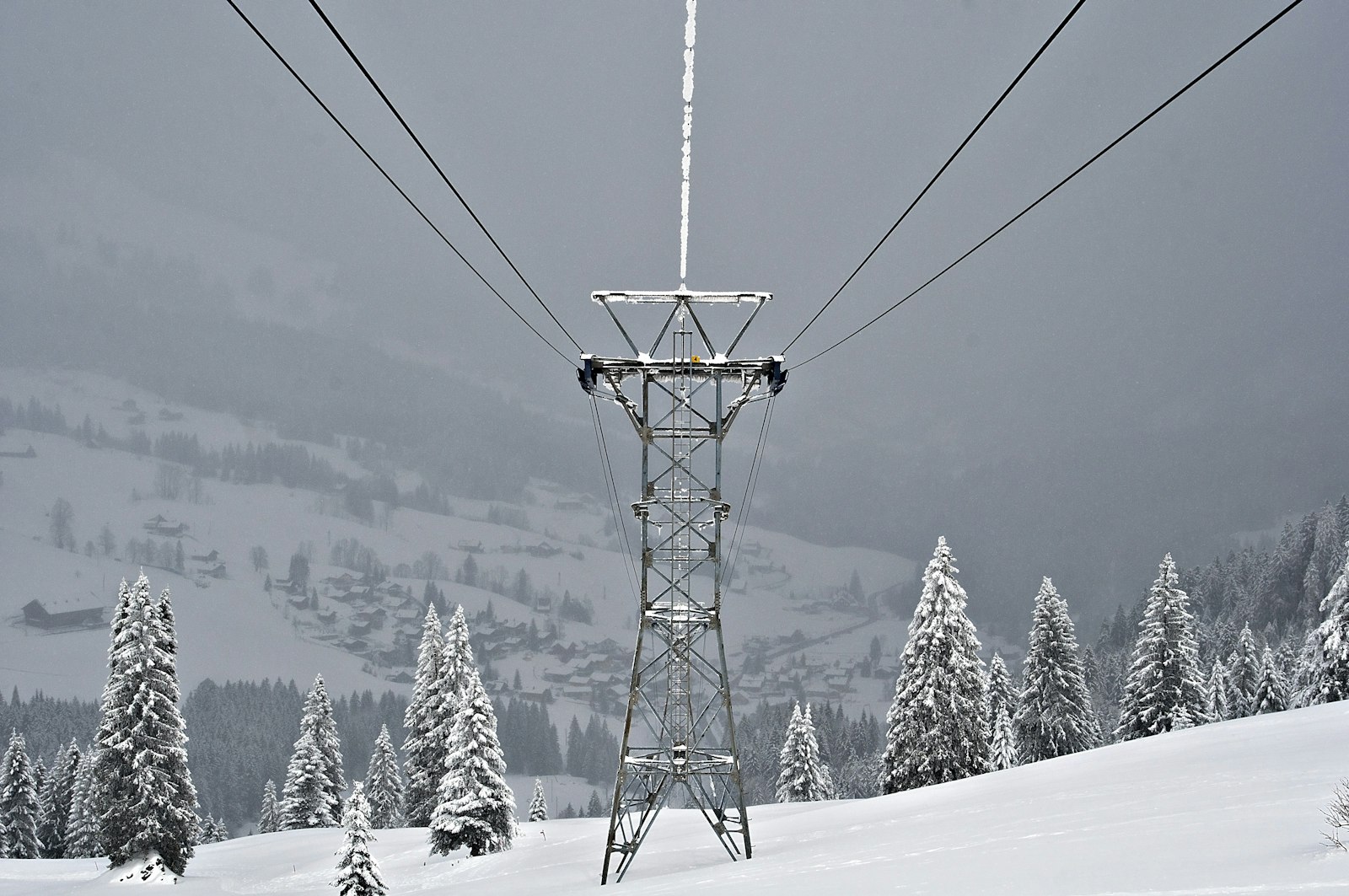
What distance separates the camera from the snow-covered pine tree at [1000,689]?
52.0 m

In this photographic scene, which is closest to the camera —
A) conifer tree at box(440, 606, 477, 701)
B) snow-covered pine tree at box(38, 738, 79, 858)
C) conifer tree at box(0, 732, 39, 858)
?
conifer tree at box(440, 606, 477, 701)

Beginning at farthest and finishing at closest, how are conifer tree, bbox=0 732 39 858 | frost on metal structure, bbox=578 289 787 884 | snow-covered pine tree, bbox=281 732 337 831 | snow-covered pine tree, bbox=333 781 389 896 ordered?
snow-covered pine tree, bbox=281 732 337 831 → conifer tree, bbox=0 732 39 858 → snow-covered pine tree, bbox=333 781 389 896 → frost on metal structure, bbox=578 289 787 884

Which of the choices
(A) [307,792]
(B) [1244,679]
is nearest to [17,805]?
(A) [307,792]

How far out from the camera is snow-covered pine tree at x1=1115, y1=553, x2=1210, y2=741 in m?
43.7

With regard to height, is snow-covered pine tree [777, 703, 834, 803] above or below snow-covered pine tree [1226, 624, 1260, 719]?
below

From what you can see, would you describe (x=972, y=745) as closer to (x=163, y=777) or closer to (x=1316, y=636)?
(x=1316, y=636)

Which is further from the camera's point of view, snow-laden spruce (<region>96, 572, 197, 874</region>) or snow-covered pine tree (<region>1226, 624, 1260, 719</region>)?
snow-covered pine tree (<region>1226, 624, 1260, 719</region>)

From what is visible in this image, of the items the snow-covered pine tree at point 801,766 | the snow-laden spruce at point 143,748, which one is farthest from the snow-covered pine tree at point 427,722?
the snow-covered pine tree at point 801,766

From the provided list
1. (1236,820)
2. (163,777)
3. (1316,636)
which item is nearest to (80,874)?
(163,777)

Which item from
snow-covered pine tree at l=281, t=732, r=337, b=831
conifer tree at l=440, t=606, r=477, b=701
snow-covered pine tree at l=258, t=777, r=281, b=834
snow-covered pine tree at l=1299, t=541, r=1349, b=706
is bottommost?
snow-covered pine tree at l=258, t=777, r=281, b=834

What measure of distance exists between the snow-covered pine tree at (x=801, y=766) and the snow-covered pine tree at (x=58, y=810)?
46.8 metres

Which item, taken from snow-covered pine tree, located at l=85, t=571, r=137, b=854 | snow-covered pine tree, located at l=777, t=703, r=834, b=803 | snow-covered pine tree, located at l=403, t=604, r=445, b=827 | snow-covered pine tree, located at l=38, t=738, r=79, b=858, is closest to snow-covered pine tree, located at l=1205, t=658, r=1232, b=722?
snow-covered pine tree, located at l=777, t=703, r=834, b=803

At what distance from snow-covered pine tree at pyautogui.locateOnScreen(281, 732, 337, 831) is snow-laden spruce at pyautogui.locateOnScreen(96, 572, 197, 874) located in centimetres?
1707

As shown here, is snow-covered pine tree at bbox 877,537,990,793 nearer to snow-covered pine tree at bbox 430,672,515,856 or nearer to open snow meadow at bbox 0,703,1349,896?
open snow meadow at bbox 0,703,1349,896
